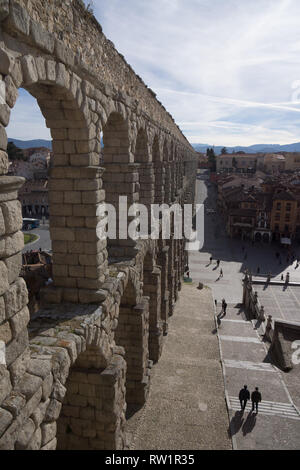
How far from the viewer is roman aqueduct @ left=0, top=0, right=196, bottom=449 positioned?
15.5 feet

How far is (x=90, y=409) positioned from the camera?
9.06m

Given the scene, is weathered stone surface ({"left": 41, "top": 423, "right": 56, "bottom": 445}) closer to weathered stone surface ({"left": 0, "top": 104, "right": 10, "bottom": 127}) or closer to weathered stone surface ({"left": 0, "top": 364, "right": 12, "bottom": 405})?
weathered stone surface ({"left": 0, "top": 364, "right": 12, "bottom": 405})

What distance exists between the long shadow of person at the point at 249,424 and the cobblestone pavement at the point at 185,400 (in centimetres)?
68

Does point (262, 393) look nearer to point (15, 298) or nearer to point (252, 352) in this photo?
point (252, 352)

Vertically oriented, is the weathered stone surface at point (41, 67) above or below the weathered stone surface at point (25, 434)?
above

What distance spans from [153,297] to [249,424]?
6.51 m

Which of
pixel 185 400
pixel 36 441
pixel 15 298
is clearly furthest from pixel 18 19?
pixel 185 400

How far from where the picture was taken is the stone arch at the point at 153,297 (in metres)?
15.7

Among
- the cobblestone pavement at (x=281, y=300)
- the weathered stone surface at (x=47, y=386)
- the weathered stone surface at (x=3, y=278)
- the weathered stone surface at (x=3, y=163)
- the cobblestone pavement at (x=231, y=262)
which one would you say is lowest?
the cobblestone pavement at (x=281, y=300)

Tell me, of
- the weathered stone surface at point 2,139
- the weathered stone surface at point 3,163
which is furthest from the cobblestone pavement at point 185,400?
the weathered stone surface at point 2,139

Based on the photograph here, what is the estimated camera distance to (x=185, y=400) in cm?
1380

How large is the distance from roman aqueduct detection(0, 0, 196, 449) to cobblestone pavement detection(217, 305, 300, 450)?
4.52 m

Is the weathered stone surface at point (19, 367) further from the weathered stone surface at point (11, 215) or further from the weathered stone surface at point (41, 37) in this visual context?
the weathered stone surface at point (41, 37)

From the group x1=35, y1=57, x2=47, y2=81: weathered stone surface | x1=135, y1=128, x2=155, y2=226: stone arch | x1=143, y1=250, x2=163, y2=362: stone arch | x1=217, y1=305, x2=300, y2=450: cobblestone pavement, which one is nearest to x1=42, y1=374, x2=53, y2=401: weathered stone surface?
x1=35, y1=57, x2=47, y2=81: weathered stone surface
